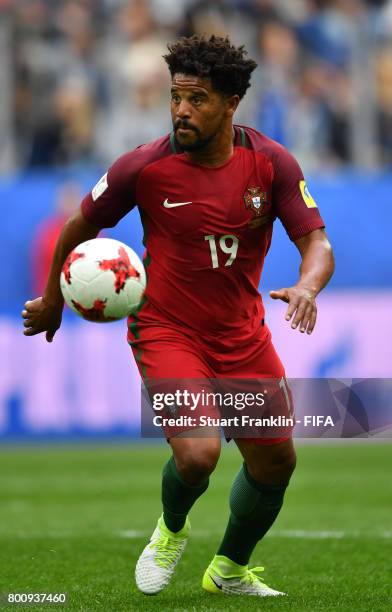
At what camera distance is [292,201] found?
224 inches

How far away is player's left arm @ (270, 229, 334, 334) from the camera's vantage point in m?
5.18

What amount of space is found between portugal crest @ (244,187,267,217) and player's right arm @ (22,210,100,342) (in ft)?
2.43

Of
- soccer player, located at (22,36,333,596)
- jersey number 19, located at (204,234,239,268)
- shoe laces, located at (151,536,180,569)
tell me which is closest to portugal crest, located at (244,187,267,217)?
soccer player, located at (22,36,333,596)

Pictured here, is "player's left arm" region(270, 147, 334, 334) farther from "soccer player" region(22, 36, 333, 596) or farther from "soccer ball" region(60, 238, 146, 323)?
"soccer ball" region(60, 238, 146, 323)

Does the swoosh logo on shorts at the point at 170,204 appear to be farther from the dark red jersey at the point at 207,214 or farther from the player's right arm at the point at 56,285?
the player's right arm at the point at 56,285

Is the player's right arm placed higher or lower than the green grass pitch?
higher

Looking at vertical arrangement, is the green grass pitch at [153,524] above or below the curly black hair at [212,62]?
below

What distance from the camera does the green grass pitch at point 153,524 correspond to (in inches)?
229

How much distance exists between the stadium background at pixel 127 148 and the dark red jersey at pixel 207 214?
20.3 feet

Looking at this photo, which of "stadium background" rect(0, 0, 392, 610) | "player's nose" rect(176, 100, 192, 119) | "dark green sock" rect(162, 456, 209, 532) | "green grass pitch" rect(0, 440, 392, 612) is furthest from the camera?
"stadium background" rect(0, 0, 392, 610)

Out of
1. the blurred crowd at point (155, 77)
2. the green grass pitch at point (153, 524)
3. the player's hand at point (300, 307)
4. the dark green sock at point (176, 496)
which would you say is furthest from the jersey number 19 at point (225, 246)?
the blurred crowd at point (155, 77)

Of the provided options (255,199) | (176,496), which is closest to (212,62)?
(255,199)

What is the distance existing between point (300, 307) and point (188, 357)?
0.65 m

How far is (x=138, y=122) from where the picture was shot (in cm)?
1538
